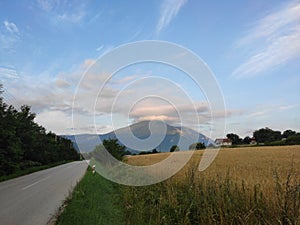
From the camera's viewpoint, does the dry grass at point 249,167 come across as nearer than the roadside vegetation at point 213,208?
A: No

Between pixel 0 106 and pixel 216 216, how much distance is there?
78.2 ft

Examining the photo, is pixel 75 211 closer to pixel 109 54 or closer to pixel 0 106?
pixel 109 54

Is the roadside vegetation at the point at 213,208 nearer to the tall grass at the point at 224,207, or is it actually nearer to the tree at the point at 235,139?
the tall grass at the point at 224,207

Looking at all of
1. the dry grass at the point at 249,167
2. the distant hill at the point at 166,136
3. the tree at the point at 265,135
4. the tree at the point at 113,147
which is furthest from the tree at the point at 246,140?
the distant hill at the point at 166,136

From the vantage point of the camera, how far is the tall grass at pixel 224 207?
16.9 feet

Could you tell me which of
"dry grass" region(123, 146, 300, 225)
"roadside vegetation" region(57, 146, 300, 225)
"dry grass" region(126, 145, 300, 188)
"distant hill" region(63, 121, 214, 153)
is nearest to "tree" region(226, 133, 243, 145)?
"dry grass" region(126, 145, 300, 188)

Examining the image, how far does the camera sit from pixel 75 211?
26.3 ft

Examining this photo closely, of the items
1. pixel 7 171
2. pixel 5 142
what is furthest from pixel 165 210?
pixel 7 171

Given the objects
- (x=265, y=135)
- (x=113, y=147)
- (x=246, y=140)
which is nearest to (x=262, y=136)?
(x=265, y=135)

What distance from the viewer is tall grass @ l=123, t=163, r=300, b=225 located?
5.14 meters

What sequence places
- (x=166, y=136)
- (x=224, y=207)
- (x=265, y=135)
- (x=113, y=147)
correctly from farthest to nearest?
(x=265, y=135), (x=113, y=147), (x=166, y=136), (x=224, y=207)

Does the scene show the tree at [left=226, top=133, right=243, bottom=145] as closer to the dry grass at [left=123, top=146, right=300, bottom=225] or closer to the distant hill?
the distant hill

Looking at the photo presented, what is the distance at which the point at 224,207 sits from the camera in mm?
6020

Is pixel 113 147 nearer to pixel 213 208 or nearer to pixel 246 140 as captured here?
pixel 213 208
